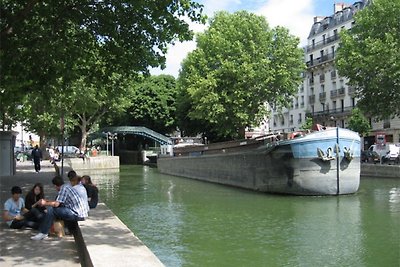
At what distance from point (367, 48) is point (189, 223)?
25.6 meters

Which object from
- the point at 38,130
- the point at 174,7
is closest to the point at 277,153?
the point at 174,7

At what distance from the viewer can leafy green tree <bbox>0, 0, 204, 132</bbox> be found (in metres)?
14.9

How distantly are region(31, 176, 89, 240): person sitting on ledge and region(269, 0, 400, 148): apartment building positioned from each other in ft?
169

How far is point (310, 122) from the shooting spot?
60.5m

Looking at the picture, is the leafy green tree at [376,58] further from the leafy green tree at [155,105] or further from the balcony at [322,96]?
the balcony at [322,96]

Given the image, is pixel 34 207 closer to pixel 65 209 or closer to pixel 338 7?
pixel 65 209

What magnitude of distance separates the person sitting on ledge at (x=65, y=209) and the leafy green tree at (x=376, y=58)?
29.7 metres

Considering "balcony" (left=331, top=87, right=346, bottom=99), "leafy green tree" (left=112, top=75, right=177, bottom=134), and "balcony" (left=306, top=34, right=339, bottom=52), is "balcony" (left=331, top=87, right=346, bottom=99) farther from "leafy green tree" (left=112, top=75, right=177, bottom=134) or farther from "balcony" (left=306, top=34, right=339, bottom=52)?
"leafy green tree" (left=112, top=75, right=177, bottom=134)

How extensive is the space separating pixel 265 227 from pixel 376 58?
2445cm

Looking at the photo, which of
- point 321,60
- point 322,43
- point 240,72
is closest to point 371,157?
point 240,72

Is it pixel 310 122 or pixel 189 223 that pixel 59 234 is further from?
pixel 310 122

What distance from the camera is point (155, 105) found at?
209 ft

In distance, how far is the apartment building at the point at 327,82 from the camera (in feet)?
208

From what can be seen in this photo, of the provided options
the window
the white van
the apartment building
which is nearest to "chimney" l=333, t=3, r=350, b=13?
the apartment building
